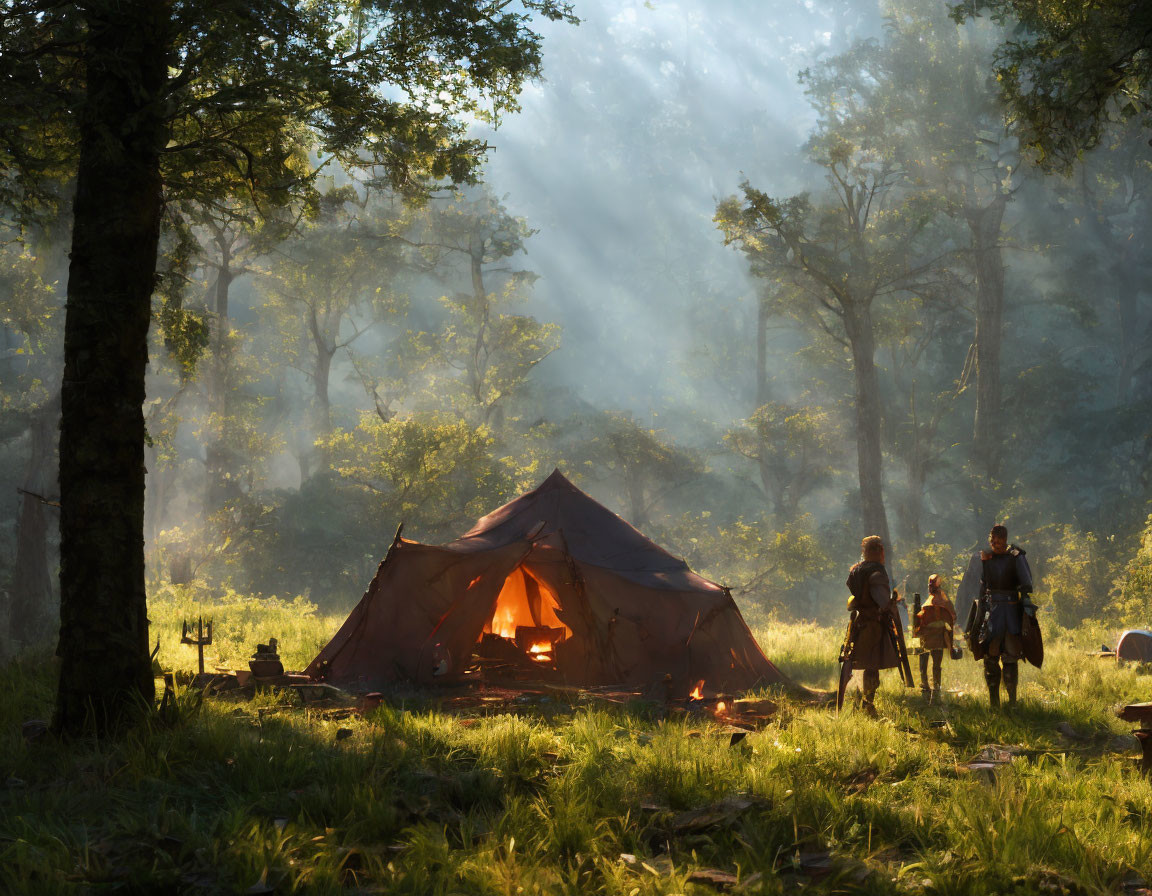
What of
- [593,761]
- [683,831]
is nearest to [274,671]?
[593,761]

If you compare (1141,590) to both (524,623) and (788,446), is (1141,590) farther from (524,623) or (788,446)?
(788,446)

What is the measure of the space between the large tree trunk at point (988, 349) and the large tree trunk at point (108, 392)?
29.5m

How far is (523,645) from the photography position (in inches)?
518

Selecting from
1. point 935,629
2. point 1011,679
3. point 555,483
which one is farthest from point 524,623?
point 1011,679

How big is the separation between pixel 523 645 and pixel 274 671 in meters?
4.23

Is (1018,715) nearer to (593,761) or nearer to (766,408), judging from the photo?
(593,761)

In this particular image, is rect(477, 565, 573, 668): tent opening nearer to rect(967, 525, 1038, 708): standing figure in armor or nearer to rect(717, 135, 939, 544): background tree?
rect(967, 525, 1038, 708): standing figure in armor

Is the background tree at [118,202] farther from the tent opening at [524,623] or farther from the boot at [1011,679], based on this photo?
the boot at [1011,679]

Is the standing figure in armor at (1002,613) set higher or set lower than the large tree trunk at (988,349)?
lower

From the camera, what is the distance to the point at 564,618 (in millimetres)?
11836

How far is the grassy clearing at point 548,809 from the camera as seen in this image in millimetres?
4441

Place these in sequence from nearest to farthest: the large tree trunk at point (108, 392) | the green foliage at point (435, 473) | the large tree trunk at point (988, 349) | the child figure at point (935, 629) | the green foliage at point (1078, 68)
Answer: the large tree trunk at point (108, 392)
the green foliage at point (1078, 68)
the child figure at point (935, 629)
the green foliage at point (435, 473)
the large tree trunk at point (988, 349)

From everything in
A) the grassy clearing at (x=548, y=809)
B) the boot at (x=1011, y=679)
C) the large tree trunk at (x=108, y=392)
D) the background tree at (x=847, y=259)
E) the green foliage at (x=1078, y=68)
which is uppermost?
the background tree at (x=847, y=259)

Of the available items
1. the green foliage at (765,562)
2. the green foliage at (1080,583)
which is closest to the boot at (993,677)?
the green foliage at (1080,583)
